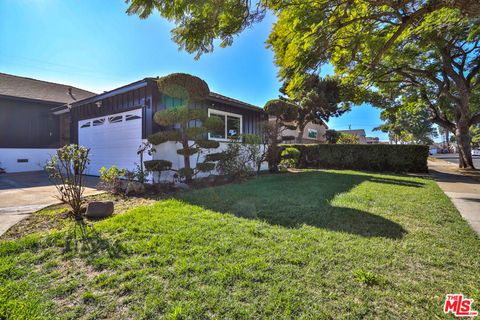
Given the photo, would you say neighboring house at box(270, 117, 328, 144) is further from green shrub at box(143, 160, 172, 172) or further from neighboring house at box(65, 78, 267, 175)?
green shrub at box(143, 160, 172, 172)

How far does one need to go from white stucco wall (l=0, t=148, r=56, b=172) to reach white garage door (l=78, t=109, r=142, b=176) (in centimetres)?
279

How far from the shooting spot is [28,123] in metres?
12.0

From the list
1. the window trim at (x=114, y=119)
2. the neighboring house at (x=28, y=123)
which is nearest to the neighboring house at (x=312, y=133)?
the window trim at (x=114, y=119)

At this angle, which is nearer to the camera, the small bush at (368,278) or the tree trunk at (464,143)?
the small bush at (368,278)

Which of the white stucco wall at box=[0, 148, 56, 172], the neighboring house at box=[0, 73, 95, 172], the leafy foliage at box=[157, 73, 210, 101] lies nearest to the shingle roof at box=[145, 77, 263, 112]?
the leafy foliage at box=[157, 73, 210, 101]

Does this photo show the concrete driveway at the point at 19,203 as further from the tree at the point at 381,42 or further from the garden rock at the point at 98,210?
the tree at the point at 381,42

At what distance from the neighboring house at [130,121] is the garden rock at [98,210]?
12.0ft

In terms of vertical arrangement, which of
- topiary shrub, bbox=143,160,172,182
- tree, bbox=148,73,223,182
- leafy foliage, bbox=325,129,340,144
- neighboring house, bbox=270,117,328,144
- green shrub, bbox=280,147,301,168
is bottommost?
topiary shrub, bbox=143,160,172,182

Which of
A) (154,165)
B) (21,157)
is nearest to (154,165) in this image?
(154,165)

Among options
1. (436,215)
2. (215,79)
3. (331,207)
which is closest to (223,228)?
(331,207)

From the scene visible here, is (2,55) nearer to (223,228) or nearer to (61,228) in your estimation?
(61,228)

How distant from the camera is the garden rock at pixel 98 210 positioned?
4035 mm

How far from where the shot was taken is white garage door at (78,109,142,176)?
838cm

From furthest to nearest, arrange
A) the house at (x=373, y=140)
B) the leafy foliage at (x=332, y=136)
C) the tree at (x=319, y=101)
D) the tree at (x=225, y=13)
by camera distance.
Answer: the house at (x=373, y=140) → the leafy foliage at (x=332, y=136) → the tree at (x=319, y=101) → the tree at (x=225, y=13)
